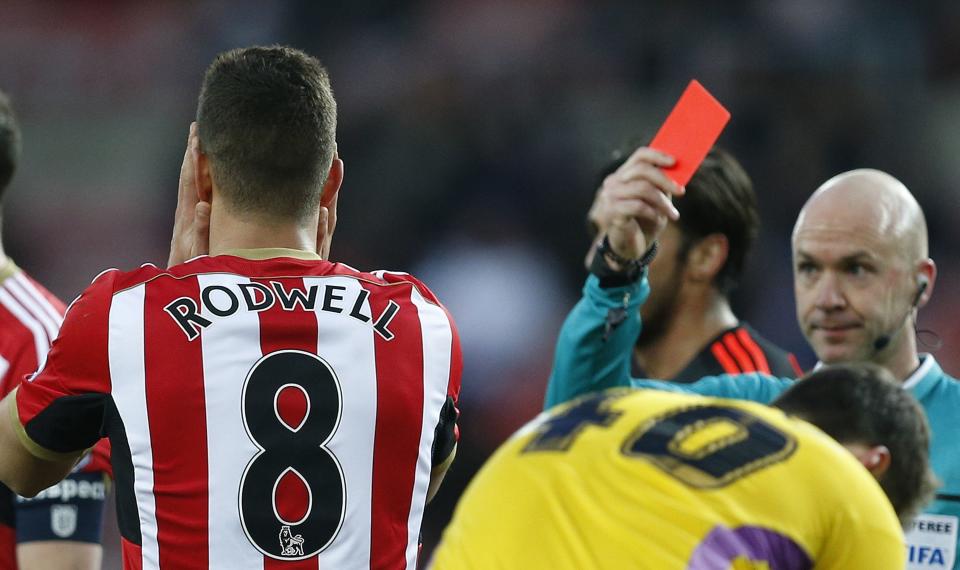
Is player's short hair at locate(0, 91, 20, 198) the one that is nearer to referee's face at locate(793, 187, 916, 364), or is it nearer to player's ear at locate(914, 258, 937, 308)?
referee's face at locate(793, 187, 916, 364)

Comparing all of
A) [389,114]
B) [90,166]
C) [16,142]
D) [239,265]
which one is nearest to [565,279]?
[389,114]

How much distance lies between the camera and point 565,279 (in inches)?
351

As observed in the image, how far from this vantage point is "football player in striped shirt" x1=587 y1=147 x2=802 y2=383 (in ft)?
16.0

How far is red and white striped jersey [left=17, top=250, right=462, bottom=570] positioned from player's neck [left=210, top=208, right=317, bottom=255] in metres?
0.06

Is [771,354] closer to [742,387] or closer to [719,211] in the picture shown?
[719,211]

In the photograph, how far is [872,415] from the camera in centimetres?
256

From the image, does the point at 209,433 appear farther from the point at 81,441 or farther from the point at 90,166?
the point at 90,166

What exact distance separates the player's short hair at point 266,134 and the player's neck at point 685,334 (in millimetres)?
2462

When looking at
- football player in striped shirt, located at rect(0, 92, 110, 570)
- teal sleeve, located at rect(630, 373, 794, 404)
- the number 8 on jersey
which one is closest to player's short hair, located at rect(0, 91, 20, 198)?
football player in striped shirt, located at rect(0, 92, 110, 570)

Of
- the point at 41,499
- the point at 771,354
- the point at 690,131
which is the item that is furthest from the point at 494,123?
the point at 690,131

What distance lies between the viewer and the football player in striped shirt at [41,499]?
11.4ft

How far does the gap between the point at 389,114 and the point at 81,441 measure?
7480 mm

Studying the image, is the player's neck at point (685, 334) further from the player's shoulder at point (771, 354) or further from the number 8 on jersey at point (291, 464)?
the number 8 on jersey at point (291, 464)

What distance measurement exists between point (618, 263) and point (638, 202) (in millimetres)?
211
